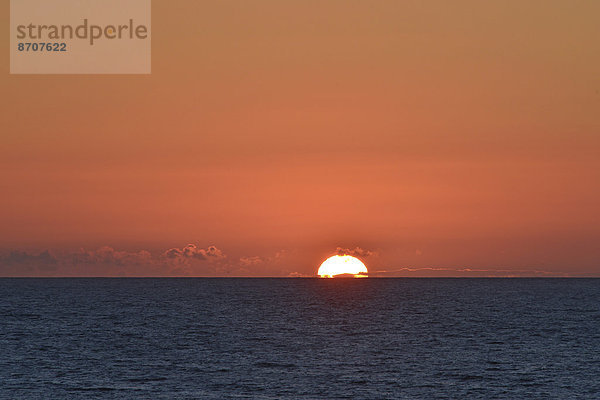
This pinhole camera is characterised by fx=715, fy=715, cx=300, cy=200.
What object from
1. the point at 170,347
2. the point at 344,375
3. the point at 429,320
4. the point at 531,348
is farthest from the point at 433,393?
the point at 429,320

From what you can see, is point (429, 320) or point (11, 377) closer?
point (11, 377)

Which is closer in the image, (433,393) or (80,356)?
(433,393)

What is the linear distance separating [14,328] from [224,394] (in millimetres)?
62786

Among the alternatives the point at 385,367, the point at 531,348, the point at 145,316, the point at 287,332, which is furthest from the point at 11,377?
the point at 145,316

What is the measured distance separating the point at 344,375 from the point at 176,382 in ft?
50.5

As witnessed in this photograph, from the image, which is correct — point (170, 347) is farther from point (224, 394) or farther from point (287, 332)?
point (224, 394)

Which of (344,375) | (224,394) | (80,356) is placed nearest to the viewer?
(224,394)

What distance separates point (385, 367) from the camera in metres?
70.6

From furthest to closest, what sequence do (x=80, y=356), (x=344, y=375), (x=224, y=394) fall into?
(x=80, y=356) < (x=344, y=375) < (x=224, y=394)

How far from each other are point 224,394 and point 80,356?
88.4ft

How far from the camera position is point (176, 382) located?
61.5m

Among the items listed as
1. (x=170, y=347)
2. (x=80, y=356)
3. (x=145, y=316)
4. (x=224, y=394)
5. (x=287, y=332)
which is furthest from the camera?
(x=145, y=316)

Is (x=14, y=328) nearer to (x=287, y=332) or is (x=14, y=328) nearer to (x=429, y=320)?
(x=287, y=332)

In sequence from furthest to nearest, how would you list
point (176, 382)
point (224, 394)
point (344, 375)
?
point (344, 375), point (176, 382), point (224, 394)
